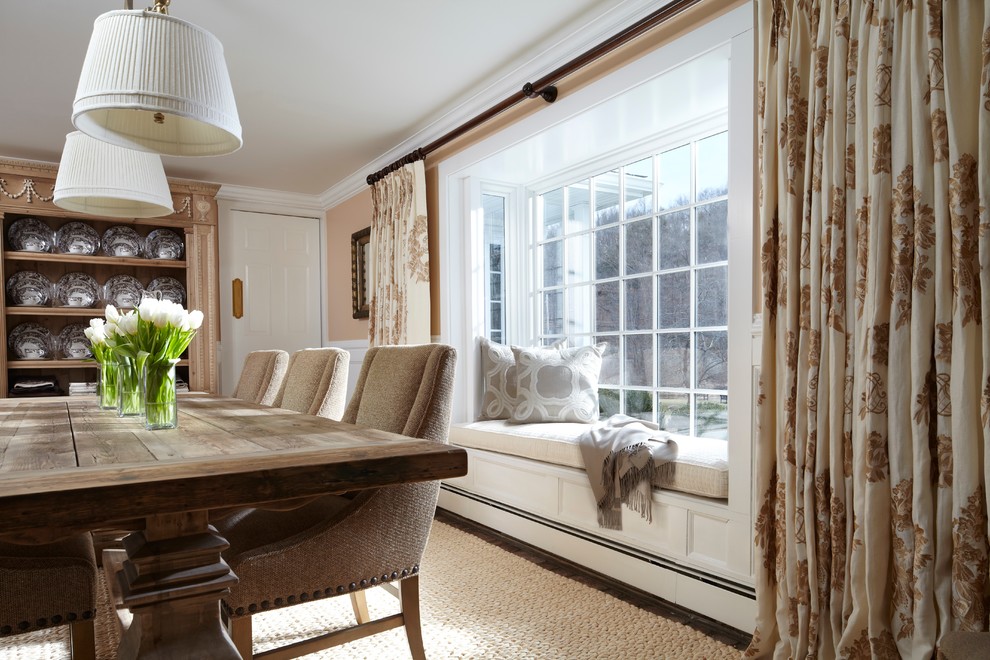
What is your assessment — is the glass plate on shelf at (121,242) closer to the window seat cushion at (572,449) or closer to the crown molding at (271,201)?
the crown molding at (271,201)

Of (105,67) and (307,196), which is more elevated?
(307,196)

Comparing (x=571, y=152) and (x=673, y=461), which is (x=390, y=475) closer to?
(x=673, y=461)

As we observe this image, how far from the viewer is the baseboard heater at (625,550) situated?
2.23 m

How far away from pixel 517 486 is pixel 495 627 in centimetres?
108

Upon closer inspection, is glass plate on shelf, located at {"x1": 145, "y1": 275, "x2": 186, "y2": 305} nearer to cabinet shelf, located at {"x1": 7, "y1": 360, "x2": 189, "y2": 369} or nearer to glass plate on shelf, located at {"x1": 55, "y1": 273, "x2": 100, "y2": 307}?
glass plate on shelf, located at {"x1": 55, "y1": 273, "x2": 100, "y2": 307}

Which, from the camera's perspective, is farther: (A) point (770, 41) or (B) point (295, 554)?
(A) point (770, 41)

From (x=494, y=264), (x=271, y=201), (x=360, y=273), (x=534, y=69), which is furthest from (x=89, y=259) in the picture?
(x=534, y=69)

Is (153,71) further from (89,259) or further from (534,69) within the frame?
(89,259)

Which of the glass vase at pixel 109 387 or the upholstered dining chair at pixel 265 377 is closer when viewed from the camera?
the glass vase at pixel 109 387

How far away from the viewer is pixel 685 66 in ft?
8.36

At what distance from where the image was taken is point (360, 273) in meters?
5.32

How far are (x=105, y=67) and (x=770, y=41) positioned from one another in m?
1.91

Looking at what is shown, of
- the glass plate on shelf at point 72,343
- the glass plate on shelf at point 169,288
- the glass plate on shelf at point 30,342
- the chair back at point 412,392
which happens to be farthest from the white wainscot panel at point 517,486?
the glass plate on shelf at point 30,342

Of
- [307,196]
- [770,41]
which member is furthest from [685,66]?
[307,196]
